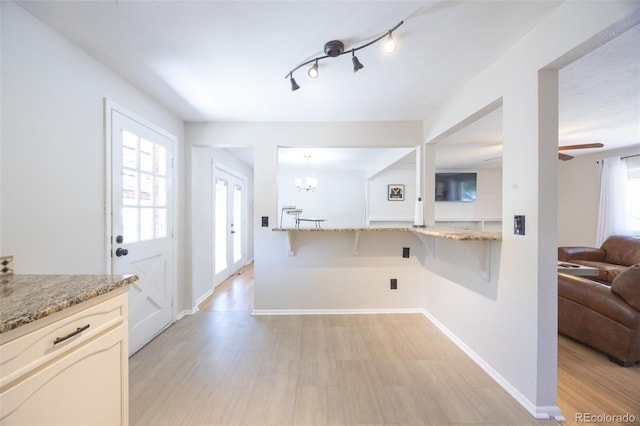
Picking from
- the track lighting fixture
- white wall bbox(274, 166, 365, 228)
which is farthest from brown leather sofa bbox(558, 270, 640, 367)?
white wall bbox(274, 166, 365, 228)

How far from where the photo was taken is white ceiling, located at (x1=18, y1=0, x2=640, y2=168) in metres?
1.27

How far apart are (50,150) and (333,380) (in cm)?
232

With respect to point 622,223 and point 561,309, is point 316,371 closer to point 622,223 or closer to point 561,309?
point 561,309

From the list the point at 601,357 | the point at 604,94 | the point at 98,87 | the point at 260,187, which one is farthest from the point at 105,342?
the point at 604,94

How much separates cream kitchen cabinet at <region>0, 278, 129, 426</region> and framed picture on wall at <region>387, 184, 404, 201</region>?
5.16 meters

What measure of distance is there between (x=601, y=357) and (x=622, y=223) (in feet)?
11.6

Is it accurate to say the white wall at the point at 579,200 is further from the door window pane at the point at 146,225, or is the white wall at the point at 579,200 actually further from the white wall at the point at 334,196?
the door window pane at the point at 146,225

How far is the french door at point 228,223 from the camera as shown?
153 inches

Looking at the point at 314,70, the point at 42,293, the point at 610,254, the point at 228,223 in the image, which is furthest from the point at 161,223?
the point at 610,254

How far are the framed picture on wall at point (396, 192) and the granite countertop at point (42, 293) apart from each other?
5113 mm

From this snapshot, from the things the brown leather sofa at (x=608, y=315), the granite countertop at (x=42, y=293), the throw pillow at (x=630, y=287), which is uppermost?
the granite countertop at (x=42, y=293)

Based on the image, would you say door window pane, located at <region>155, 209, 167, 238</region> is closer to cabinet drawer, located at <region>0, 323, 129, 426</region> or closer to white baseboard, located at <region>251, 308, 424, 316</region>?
white baseboard, located at <region>251, 308, 424, 316</region>

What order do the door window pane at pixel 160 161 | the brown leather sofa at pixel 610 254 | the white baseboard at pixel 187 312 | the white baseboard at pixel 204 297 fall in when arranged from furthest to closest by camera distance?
the brown leather sofa at pixel 610 254 < the white baseboard at pixel 204 297 < the white baseboard at pixel 187 312 < the door window pane at pixel 160 161

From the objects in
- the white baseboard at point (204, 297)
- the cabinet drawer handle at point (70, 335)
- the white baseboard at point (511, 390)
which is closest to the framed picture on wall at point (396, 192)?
the white baseboard at point (511, 390)
